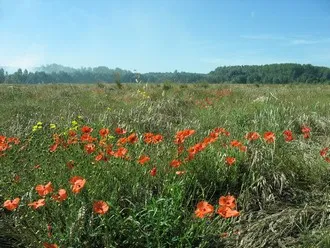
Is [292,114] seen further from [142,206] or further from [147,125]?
[142,206]

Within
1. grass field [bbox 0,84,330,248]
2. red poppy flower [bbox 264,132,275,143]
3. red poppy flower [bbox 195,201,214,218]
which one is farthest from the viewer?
red poppy flower [bbox 264,132,275,143]

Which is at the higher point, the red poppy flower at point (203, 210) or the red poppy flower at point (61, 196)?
the red poppy flower at point (61, 196)

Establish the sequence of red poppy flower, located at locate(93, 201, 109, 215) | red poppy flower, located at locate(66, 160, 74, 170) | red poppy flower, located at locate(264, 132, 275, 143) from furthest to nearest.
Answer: red poppy flower, located at locate(264, 132, 275, 143) < red poppy flower, located at locate(66, 160, 74, 170) < red poppy flower, located at locate(93, 201, 109, 215)

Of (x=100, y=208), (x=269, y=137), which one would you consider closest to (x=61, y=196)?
(x=100, y=208)

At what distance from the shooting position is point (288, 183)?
11.2 ft

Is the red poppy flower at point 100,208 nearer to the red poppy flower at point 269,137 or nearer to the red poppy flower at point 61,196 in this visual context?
the red poppy flower at point 61,196

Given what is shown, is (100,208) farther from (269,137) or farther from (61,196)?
(269,137)

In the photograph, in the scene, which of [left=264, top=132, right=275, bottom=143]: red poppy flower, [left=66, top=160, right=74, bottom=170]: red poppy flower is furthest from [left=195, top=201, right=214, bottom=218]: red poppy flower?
[left=264, top=132, right=275, bottom=143]: red poppy flower

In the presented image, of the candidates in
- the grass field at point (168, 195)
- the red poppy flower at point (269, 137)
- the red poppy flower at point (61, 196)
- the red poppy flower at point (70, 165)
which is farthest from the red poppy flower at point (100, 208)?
the red poppy flower at point (269, 137)

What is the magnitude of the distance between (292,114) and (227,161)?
153 inches

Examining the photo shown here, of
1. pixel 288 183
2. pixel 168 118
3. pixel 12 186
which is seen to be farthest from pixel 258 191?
pixel 168 118

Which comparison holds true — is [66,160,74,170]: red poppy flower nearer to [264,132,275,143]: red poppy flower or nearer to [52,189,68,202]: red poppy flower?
[52,189,68,202]: red poppy flower

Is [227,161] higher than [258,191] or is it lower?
higher

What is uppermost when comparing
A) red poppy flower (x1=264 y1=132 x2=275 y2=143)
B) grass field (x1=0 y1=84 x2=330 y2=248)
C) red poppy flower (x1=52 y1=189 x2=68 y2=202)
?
red poppy flower (x1=264 y1=132 x2=275 y2=143)
